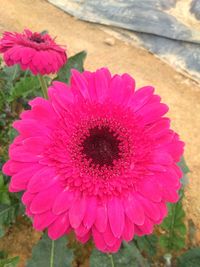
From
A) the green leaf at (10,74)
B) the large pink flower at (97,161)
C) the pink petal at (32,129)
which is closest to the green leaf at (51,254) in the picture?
the large pink flower at (97,161)

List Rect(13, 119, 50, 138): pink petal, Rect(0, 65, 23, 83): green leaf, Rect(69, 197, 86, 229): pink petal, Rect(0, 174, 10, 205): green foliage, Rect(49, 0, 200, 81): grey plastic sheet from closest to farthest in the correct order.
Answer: Rect(69, 197, 86, 229): pink petal, Rect(13, 119, 50, 138): pink petal, Rect(0, 174, 10, 205): green foliage, Rect(0, 65, 23, 83): green leaf, Rect(49, 0, 200, 81): grey plastic sheet

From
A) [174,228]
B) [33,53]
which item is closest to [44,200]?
[174,228]

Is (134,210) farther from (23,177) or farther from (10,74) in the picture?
(10,74)

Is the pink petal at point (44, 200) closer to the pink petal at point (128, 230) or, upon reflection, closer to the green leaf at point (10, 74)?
the pink petal at point (128, 230)

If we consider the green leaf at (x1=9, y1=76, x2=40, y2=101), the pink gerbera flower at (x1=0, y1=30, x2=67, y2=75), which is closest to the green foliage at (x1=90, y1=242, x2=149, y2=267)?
the pink gerbera flower at (x1=0, y1=30, x2=67, y2=75)

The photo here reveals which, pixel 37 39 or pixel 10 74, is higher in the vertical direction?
pixel 37 39

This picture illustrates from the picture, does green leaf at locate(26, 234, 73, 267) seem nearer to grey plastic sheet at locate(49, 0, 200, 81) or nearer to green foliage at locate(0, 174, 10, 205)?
green foliage at locate(0, 174, 10, 205)

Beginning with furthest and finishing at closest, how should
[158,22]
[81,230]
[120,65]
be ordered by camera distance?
[158,22], [120,65], [81,230]
